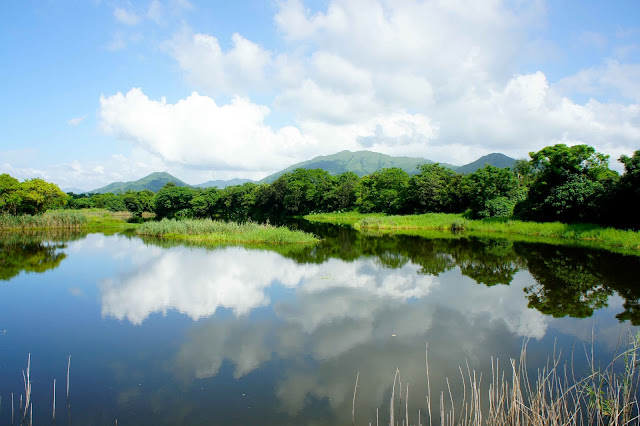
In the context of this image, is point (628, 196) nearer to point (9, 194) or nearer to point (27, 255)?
point (27, 255)

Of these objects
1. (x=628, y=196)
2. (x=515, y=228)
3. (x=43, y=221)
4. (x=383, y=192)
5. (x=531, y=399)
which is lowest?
(x=531, y=399)

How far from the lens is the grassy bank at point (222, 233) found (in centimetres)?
2548

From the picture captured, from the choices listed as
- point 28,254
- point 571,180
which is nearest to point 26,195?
point 28,254

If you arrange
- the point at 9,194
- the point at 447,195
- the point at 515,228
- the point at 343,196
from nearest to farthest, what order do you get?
the point at 515,228, the point at 9,194, the point at 447,195, the point at 343,196

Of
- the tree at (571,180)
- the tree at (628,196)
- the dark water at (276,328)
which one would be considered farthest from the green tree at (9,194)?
the tree at (628,196)

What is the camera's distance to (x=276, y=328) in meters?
8.88

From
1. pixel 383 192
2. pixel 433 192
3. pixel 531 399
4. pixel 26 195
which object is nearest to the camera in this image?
pixel 531 399

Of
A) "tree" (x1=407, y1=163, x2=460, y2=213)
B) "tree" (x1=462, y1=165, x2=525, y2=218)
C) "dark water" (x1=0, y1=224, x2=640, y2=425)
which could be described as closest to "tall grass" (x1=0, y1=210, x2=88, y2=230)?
"dark water" (x1=0, y1=224, x2=640, y2=425)

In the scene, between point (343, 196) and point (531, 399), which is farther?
point (343, 196)

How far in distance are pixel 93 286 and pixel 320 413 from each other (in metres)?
11.3

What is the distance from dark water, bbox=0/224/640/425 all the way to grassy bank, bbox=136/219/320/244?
25.9 ft

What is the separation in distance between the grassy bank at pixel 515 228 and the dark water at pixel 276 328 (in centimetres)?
638

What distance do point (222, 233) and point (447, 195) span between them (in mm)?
27497

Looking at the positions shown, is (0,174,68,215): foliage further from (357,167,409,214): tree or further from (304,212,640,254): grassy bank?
(357,167,409,214): tree
